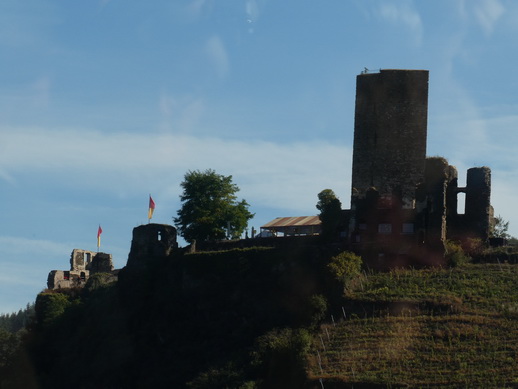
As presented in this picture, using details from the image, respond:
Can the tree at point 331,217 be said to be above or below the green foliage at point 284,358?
above

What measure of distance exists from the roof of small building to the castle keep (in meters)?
6.80

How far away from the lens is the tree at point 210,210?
63344 mm

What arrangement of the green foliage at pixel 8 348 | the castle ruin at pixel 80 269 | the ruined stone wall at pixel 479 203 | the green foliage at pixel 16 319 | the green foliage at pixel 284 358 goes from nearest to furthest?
the green foliage at pixel 284 358 → the ruined stone wall at pixel 479 203 → the green foliage at pixel 8 348 → the castle ruin at pixel 80 269 → the green foliage at pixel 16 319

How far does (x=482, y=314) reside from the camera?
1925 inches

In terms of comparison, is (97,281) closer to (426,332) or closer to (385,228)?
(385,228)

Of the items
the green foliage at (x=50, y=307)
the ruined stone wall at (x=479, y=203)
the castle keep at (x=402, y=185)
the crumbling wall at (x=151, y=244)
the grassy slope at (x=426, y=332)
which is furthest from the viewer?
the green foliage at (x=50, y=307)

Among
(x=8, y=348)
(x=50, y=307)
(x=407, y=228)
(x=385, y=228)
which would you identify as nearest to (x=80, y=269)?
(x=50, y=307)

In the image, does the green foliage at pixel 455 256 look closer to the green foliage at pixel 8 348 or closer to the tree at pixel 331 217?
the tree at pixel 331 217

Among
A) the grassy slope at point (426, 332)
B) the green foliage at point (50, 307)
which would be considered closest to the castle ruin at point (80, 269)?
the green foliage at point (50, 307)

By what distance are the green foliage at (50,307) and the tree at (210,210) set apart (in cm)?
675

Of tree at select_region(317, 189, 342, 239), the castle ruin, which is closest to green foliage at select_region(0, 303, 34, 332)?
the castle ruin

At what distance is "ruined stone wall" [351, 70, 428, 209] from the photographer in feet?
196

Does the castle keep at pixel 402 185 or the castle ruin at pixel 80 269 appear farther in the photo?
the castle ruin at pixel 80 269

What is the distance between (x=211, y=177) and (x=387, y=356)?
71.6 ft
